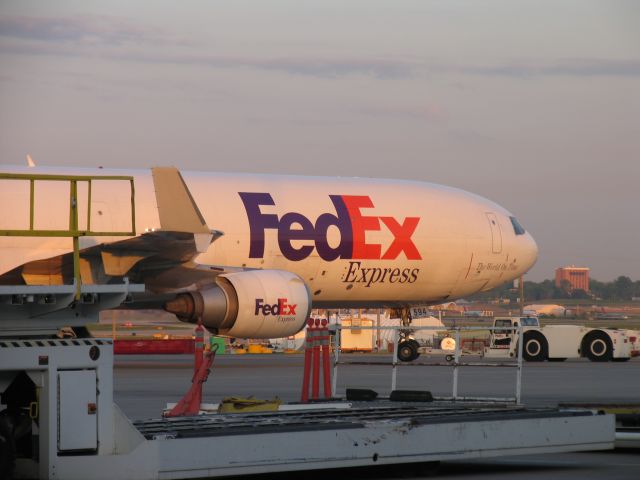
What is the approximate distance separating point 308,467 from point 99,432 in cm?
173

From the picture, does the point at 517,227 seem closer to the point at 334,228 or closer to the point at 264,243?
the point at 334,228

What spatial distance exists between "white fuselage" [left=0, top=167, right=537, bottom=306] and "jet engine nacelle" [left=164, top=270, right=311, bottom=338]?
4.62m

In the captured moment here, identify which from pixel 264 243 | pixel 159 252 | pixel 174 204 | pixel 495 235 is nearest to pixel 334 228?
pixel 264 243

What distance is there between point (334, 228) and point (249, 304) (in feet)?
26.7

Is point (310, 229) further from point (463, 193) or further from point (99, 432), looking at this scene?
point (99, 432)

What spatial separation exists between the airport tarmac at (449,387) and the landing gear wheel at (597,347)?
1938mm

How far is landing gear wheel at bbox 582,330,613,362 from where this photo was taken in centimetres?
3566

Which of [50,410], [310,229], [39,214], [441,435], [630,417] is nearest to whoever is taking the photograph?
[50,410]

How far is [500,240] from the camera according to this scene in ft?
105

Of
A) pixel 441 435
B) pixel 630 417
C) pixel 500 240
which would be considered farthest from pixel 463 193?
pixel 441 435

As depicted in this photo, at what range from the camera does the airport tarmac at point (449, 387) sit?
36.6 ft

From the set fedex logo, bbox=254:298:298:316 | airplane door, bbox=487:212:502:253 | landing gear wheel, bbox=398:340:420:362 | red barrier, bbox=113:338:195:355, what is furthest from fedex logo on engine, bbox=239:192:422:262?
red barrier, bbox=113:338:195:355

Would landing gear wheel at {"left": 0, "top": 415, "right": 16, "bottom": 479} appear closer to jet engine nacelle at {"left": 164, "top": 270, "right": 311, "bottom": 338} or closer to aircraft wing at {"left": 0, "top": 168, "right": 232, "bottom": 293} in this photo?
jet engine nacelle at {"left": 164, "top": 270, "right": 311, "bottom": 338}

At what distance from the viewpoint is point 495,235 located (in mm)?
31922
